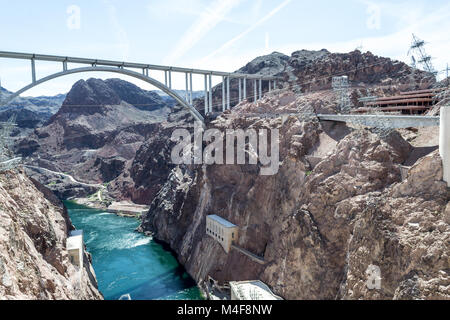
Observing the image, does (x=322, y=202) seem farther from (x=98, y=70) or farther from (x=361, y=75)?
(x=98, y=70)

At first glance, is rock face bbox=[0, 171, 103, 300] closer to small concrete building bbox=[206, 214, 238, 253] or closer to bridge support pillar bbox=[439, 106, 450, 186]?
small concrete building bbox=[206, 214, 238, 253]

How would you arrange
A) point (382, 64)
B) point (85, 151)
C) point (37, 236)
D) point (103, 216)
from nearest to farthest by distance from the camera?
point (37, 236)
point (382, 64)
point (103, 216)
point (85, 151)

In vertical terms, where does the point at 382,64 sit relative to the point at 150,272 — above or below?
above

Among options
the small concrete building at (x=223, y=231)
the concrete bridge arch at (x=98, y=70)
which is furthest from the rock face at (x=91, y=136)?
the small concrete building at (x=223, y=231)

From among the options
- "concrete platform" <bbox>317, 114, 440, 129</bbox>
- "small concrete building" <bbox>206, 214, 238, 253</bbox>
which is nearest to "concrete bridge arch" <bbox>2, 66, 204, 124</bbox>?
"small concrete building" <bbox>206, 214, 238, 253</bbox>

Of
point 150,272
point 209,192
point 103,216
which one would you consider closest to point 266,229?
point 209,192
